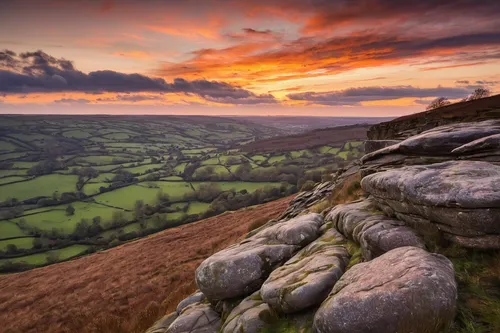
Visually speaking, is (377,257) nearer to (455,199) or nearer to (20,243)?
(455,199)

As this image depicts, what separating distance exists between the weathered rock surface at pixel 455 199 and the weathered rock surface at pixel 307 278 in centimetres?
297

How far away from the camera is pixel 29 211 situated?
10081 cm

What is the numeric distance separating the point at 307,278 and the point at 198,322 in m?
5.98

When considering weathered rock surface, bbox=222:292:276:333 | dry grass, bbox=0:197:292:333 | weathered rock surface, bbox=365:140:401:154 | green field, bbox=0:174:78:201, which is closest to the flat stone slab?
weathered rock surface, bbox=365:140:401:154

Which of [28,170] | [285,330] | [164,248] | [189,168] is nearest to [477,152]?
[285,330]

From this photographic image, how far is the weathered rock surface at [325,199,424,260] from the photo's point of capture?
379 inches

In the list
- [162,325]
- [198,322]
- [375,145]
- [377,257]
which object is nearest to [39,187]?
[162,325]

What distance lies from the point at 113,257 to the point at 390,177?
150 feet

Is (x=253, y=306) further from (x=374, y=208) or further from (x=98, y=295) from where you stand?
(x=98, y=295)

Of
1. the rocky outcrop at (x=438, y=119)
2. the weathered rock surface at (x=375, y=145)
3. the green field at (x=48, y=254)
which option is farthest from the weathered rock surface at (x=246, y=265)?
the green field at (x=48, y=254)

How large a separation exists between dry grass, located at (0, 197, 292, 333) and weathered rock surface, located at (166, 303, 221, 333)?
6.57m

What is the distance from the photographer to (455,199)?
28.0 feet

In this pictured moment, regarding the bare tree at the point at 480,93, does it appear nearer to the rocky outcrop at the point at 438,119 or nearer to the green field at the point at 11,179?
the rocky outcrop at the point at 438,119

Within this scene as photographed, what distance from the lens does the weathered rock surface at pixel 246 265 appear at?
40.4 feet
